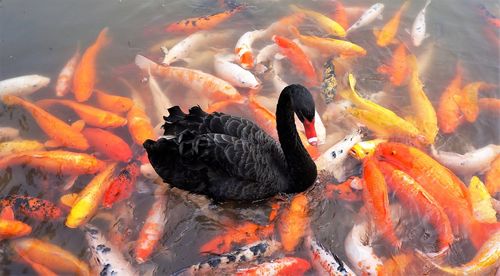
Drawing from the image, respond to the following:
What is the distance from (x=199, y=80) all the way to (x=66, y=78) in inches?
64.6

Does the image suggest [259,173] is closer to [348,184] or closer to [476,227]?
[348,184]

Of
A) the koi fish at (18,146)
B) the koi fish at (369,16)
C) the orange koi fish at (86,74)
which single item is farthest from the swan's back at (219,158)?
the koi fish at (369,16)

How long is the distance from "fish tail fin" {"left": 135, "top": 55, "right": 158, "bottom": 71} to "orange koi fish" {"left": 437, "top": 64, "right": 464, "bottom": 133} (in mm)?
3454

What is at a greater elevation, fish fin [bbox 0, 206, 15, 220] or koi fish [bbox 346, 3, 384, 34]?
koi fish [bbox 346, 3, 384, 34]

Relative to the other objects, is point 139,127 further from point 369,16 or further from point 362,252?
point 369,16

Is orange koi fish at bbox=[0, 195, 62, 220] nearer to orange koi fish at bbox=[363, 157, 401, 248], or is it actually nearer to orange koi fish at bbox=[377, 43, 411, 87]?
orange koi fish at bbox=[363, 157, 401, 248]

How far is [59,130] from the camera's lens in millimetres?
4566

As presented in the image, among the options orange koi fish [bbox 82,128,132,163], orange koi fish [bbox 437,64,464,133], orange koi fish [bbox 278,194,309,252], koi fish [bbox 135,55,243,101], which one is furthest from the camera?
koi fish [bbox 135,55,243,101]

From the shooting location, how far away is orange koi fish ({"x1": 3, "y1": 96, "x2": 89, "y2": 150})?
14.8 ft

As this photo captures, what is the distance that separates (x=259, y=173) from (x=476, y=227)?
A: 6.66 ft

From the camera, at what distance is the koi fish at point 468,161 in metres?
4.46

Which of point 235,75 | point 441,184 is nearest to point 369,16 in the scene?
point 235,75

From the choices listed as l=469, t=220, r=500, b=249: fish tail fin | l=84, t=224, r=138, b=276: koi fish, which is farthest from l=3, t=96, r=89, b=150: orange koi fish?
l=469, t=220, r=500, b=249: fish tail fin

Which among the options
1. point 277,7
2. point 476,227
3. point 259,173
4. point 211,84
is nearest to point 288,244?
point 259,173
